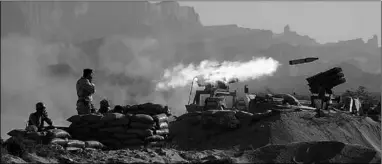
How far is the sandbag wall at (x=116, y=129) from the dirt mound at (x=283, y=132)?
68.1 inches

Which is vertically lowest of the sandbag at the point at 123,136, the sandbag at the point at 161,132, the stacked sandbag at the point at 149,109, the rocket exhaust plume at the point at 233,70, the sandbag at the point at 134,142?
the sandbag at the point at 134,142

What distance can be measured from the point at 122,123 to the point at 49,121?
2039 mm

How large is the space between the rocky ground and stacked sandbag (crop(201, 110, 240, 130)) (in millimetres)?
240

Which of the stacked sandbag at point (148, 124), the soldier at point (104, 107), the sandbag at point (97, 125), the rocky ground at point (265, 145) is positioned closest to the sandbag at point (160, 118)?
the stacked sandbag at point (148, 124)

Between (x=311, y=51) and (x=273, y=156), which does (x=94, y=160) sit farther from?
(x=311, y=51)

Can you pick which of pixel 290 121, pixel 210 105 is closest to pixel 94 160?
pixel 290 121

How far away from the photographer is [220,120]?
2106 cm

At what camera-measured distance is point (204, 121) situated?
21484mm

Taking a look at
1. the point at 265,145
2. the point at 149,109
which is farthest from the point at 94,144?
the point at 265,145

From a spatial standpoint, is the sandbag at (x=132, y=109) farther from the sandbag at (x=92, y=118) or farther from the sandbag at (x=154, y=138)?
the sandbag at (x=92, y=118)

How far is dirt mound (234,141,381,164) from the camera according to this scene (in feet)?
49.7

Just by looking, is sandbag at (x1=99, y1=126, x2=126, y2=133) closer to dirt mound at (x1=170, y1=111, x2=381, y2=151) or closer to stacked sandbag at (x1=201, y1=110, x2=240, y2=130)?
dirt mound at (x1=170, y1=111, x2=381, y2=151)

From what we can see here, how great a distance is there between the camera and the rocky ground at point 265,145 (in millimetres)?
15047

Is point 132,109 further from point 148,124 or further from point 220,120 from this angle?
point 220,120
